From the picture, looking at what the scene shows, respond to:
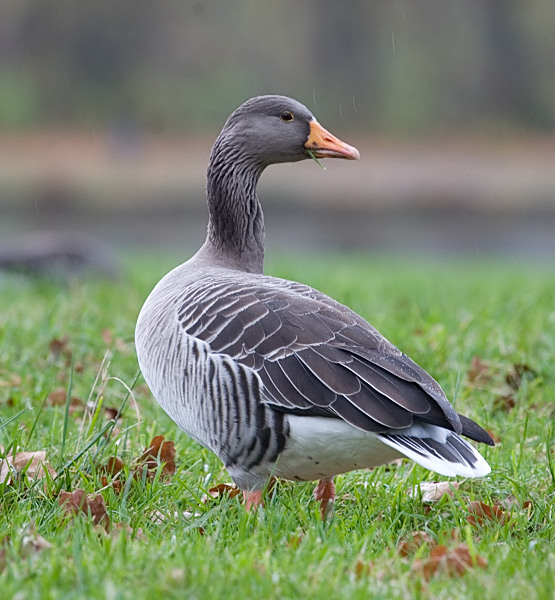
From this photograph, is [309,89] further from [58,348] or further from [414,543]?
[414,543]

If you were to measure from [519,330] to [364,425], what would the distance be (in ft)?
10.4

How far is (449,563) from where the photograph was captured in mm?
2525

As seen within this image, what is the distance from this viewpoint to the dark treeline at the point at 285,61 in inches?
1369

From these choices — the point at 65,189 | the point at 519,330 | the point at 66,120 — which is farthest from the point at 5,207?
the point at 519,330

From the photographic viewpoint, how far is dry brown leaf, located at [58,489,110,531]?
2.95 metres

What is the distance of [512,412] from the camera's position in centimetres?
427

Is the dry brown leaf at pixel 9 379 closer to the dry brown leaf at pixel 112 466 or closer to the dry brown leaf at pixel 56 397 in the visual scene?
the dry brown leaf at pixel 56 397

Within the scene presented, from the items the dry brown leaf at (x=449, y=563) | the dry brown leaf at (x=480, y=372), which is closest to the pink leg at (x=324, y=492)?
the dry brown leaf at (x=449, y=563)

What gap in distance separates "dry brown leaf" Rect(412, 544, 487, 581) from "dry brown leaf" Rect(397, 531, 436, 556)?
0.58 feet

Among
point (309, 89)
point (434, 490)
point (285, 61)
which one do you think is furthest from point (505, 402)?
point (285, 61)

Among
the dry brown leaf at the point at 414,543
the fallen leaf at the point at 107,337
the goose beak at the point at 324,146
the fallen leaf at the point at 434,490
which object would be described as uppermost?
the goose beak at the point at 324,146

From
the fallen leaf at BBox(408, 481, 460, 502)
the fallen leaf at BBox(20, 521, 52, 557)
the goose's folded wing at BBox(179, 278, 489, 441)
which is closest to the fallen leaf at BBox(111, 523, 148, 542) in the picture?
the fallen leaf at BBox(20, 521, 52, 557)

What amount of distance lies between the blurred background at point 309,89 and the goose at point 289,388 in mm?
23851

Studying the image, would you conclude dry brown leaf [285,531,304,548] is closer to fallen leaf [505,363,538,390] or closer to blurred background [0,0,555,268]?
fallen leaf [505,363,538,390]
